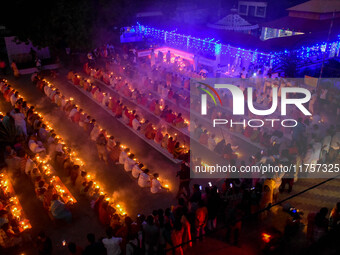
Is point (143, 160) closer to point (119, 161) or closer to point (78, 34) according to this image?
point (119, 161)

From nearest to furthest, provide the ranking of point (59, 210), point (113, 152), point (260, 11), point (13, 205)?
point (59, 210), point (13, 205), point (113, 152), point (260, 11)

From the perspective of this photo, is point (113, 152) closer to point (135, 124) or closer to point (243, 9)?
point (135, 124)

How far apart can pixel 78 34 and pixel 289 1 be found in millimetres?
20504

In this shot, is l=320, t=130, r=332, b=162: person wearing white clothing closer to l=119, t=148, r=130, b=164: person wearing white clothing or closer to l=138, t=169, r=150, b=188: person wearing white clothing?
l=138, t=169, r=150, b=188: person wearing white clothing

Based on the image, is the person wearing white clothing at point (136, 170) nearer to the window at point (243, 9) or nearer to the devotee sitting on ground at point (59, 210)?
the devotee sitting on ground at point (59, 210)

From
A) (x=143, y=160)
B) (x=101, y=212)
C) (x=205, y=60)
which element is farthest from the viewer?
(x=205, y=60)

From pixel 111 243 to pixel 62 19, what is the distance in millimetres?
10022

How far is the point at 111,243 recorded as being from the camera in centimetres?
615

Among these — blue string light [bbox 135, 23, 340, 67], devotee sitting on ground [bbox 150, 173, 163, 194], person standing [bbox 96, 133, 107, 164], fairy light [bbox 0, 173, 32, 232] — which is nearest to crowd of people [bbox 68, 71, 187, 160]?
devotee sitting on ground [bbox 150, 173, 163, 194]

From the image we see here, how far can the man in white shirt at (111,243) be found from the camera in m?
6.13

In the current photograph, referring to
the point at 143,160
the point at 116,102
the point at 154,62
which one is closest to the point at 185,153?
the point at 143,160

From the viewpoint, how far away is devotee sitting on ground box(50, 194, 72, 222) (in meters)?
7.62

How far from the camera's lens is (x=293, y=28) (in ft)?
61.6

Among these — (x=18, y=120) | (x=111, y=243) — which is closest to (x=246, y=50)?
(x=18, y=120)
